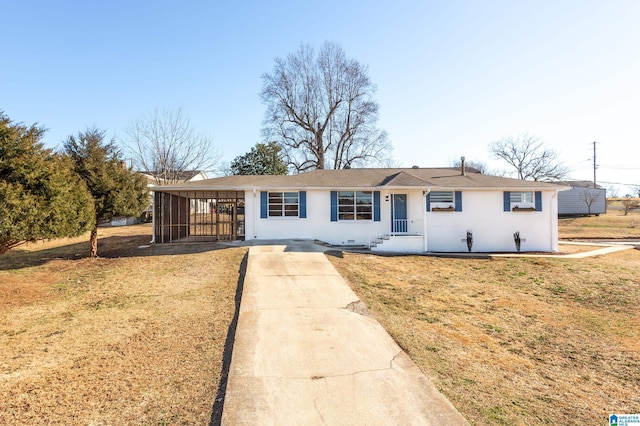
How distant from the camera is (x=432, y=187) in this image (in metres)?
13.9

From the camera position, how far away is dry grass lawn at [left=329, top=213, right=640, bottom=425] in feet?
12.4

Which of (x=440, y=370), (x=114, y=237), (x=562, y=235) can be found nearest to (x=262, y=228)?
(x=114, y=237)

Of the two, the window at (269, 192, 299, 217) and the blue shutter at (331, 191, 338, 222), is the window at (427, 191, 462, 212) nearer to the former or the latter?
the blue shutter at (331, 191, 338, 222)

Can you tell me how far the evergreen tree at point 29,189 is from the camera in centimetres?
702

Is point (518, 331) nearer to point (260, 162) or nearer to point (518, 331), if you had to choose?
point (518, 331)

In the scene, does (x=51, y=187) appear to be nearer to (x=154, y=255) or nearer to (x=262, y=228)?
(x=154, y=255)

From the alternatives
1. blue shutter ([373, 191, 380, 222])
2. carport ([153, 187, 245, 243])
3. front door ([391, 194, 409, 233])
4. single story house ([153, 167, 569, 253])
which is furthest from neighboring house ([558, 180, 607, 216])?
carport ([153, 187, 245, 243])

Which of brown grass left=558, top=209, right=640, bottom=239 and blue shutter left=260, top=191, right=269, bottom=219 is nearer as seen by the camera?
blue shutter left=260, top=191, right=269, bottom=219

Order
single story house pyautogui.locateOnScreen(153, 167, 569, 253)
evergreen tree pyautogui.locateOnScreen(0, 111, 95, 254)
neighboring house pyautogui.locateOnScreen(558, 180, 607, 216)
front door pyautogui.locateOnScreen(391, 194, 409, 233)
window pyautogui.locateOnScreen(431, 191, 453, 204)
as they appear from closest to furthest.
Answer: evergreen tree pyautogui.locateOnScreen(0, 111, 95, 254) → single story house pyautogui.locateOnScreen(153, 167, 569, 253) → window pyautogui.locateOnScreen(431, 191, 453, 204) → front door pyautogui.locateOnScreen(391, 194, 409, 233) → neighboring house pyautogui.locateOnScreen(558, 180, 607, 216)

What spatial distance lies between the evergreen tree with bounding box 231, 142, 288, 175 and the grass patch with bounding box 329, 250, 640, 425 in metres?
22.1

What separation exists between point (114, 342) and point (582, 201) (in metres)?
39.6

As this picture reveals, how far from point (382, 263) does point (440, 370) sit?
22.8 feet

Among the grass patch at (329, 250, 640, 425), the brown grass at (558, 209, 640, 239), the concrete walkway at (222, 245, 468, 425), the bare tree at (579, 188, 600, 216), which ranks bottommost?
the grass patch at (329, 250, 640, 425)

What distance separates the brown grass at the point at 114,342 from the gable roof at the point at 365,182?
5.42 meters
